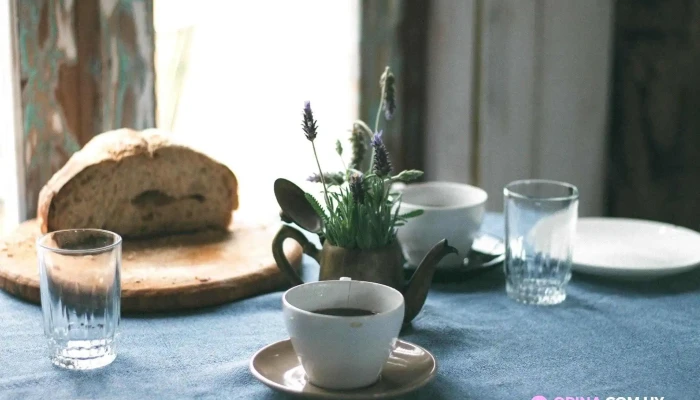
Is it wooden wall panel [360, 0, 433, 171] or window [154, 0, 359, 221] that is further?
wooden wall panel [360, 0, 433, 171]

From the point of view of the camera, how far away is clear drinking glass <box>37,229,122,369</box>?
3.38ft

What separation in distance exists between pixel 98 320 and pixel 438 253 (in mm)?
430

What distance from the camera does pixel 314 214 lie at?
4.08 ft

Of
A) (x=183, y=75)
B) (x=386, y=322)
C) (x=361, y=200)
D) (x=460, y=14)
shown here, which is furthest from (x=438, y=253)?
(x=460, y=14)

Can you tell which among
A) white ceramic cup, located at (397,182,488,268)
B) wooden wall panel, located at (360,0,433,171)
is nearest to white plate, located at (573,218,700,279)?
white ceramic cup, located at (397,182,488,268)

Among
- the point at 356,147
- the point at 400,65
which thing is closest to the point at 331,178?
the point at 356,147

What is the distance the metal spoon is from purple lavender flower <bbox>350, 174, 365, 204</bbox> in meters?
0.13

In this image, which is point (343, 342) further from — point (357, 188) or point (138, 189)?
point (138, 189)

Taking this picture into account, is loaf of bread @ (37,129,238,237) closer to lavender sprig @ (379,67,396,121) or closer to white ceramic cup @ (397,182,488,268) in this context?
white ceramic cup @ (397,182,488,268)

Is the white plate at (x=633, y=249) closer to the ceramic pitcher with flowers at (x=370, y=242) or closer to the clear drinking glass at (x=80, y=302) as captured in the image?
the ceramic pitcher with flowers at (x=370, y=242)

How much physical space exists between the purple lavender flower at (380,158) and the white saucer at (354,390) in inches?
8.3

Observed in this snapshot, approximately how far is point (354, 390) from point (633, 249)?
76 centimetres

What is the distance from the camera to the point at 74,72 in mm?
1648

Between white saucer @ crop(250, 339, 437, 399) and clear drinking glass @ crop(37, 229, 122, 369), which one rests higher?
clear drinking glass @ crop(37, 229, 122, 369)
